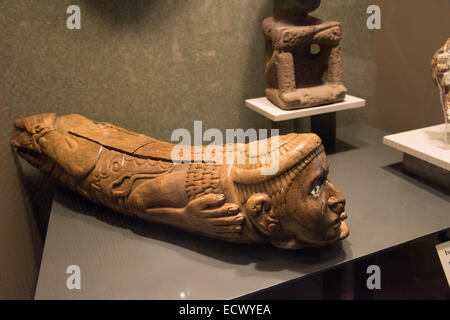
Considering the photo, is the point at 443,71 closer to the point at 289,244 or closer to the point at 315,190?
the point at 315,190

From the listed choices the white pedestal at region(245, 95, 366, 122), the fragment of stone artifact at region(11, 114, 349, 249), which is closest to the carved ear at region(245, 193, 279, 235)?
the fragment of stone artifact at region(11, 114, 349, 249)

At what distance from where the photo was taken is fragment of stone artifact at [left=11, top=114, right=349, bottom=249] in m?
1.15

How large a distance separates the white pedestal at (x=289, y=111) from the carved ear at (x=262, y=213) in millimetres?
794

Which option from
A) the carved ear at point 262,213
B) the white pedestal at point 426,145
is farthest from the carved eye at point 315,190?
the white pedestal at point 426,145

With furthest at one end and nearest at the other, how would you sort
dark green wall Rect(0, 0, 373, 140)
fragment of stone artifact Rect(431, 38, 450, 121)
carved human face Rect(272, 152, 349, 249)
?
dark green wall Rect(0, 0, 373, 140) < fragment of stone artifact Rect(431, 38, 450, 121) < carved human face Rect(272, 152, 349, 249)

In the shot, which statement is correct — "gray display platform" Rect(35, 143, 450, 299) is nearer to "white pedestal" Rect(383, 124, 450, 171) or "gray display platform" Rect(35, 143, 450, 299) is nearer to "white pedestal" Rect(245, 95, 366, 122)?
"white pedestal" Rect(383, 124, 450, 171)

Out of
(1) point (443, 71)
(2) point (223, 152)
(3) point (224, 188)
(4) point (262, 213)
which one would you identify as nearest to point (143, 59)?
(2) point (223, 152)

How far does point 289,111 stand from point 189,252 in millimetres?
930

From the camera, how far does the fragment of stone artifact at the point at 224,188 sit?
1154 millimetres

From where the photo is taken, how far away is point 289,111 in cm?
192

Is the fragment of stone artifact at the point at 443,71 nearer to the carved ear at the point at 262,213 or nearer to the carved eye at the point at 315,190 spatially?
the carved eye at the point at 315,190

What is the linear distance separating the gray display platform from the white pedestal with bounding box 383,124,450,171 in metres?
0.17

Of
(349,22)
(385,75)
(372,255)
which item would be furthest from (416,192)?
(349,22)
